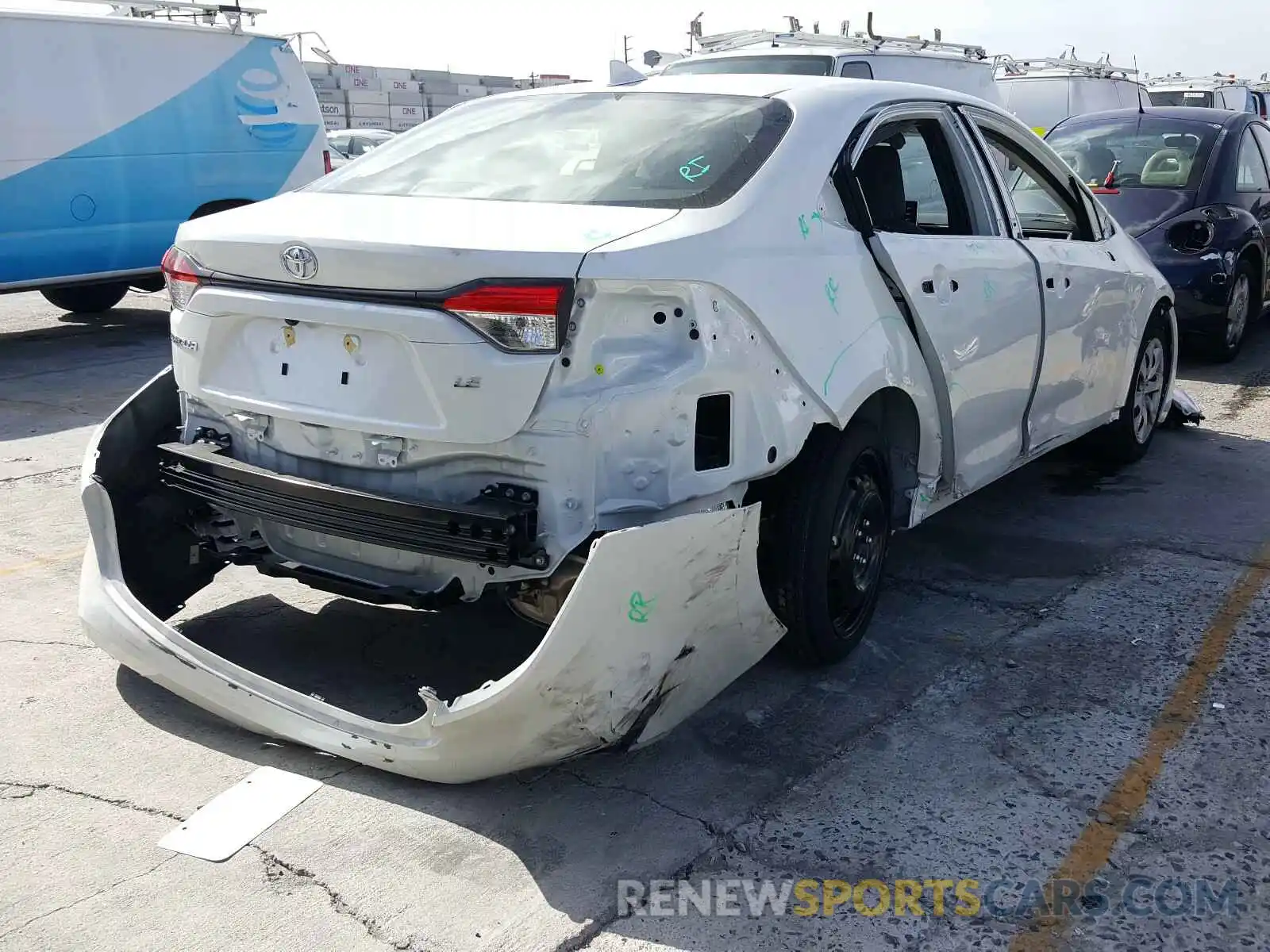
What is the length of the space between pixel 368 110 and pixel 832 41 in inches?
948

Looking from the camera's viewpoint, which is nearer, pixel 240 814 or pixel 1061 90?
pixel 240 814

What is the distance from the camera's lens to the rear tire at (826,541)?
3.71 m

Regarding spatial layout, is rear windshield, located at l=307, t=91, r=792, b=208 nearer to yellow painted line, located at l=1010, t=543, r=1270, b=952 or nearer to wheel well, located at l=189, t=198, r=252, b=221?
yellow painted line, located at l=1010, t=543, r=1270, b=952

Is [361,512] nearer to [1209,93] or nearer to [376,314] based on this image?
[376,314]

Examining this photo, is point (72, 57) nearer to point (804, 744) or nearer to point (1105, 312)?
point (1105, 312)

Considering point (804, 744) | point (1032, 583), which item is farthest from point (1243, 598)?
point (804, 744)

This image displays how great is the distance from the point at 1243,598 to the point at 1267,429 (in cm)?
303

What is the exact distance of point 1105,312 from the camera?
18.8 feet

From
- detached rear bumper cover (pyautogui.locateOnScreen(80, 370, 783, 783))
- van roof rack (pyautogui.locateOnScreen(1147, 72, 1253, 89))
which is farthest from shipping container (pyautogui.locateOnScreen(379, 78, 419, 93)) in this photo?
detached rear bumper cover (pyautogui.locateOnScreen(80, 370, 783, 783))

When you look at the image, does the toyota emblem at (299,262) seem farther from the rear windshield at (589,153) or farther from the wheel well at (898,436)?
the wheel well at (898,436)

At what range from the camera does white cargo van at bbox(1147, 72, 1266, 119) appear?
696 inches

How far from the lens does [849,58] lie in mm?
11016

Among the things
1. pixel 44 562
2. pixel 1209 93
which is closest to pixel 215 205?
pixel 44 562

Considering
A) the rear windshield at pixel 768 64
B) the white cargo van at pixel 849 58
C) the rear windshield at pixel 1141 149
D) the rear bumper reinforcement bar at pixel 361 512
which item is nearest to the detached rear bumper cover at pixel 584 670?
the rear bumper reinforcement bar at pixel 361 512
